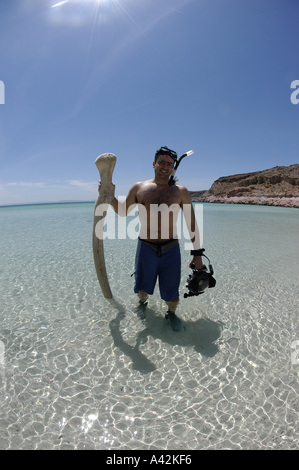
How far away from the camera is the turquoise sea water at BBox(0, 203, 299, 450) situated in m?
1.78

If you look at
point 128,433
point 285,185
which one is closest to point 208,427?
point 128,433

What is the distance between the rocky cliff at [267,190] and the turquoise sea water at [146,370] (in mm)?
47585

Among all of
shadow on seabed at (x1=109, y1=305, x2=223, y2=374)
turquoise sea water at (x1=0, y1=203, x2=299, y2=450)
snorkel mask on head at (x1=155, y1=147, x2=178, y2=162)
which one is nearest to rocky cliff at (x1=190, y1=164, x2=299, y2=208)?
turquoise sea water at (x1=0, y1=203, x2=299, y2=450)

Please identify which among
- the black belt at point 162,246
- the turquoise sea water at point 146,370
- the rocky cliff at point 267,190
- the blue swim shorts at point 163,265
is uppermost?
the rocky cliff at point 267,190

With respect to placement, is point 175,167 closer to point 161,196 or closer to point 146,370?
point 161,196

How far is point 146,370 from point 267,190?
66630 mm

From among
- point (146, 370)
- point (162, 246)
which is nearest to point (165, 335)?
point (146, 370)

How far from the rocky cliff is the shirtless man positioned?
48.0m

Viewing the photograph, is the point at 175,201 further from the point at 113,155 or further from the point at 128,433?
the point at 128,433

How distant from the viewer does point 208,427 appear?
1822 millimetres

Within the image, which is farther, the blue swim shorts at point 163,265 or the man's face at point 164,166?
the blue swim shorts at point 163,265

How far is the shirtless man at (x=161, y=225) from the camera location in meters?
2.84

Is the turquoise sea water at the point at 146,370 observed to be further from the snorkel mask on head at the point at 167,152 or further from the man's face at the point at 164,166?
the snorkel mask on head at the point at 167,152

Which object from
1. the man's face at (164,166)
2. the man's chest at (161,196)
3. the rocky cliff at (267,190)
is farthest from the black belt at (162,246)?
the rocky cliff at (267,190)
